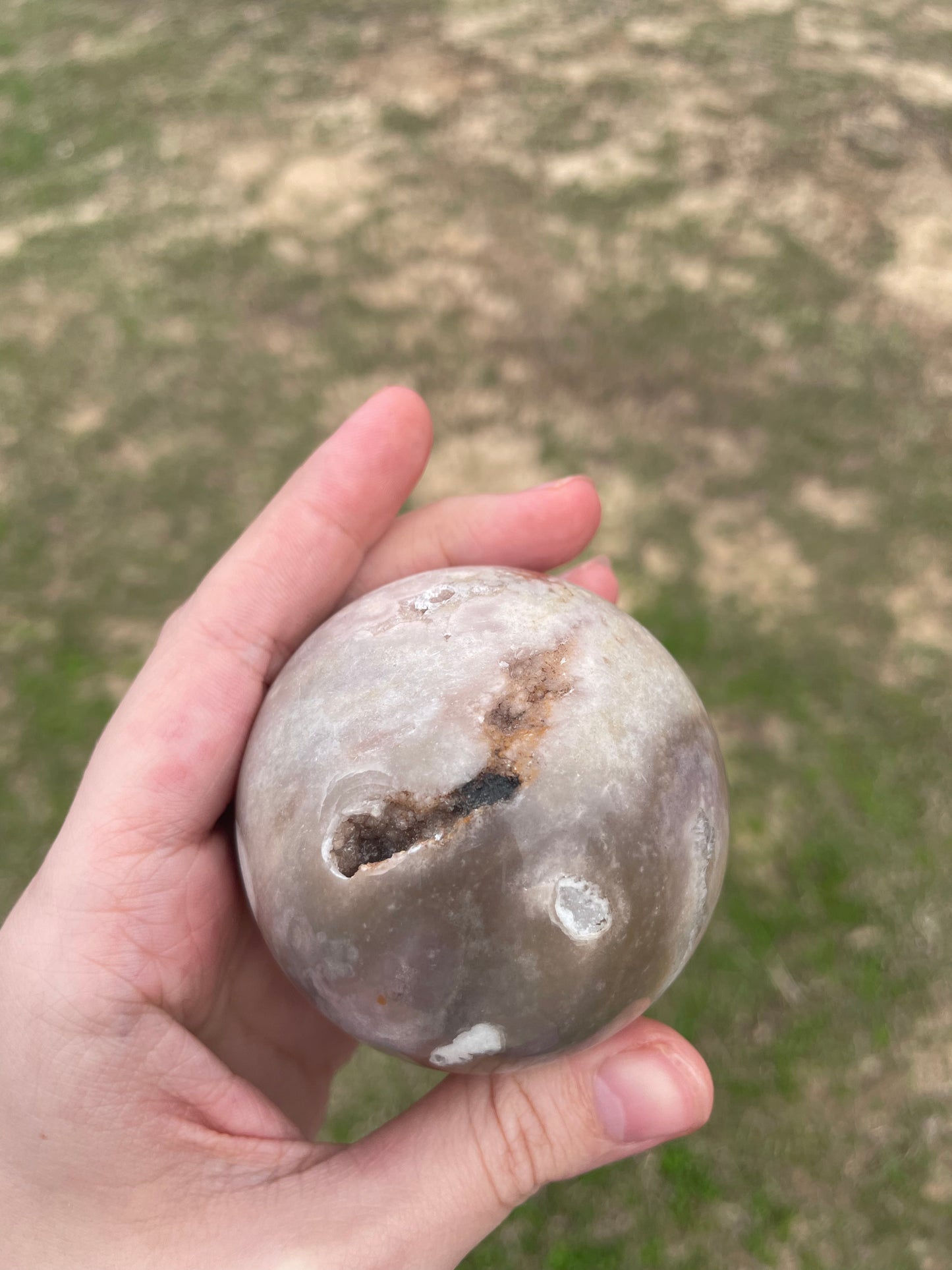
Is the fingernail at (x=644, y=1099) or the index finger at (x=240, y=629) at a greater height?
the index finger at (x=240, y=629)

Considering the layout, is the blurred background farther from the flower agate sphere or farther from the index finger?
the flower agate sphere

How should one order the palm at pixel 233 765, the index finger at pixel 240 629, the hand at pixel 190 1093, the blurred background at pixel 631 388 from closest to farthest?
the hand at pixel 190 1093 < the palm at pixel 233 765 < the index finger at pixel 240 629 < the blurred background at pixel 631 388

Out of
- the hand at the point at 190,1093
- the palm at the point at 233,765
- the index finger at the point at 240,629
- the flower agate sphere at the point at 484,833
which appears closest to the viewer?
the flower agate sphere at the point at 484,833

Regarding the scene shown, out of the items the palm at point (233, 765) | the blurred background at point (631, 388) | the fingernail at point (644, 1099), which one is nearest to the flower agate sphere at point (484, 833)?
the fingernail at point (644, 1099)

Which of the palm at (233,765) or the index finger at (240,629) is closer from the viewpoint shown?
the palm at (233,765)

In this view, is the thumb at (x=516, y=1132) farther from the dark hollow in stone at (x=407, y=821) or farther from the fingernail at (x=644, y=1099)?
the dark hollow in stone at (x=407, y=821)

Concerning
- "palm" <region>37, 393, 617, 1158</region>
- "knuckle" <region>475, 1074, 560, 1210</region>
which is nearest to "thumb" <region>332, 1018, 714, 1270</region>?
"knuckle" <region>475, 1074, 560, 1210</region>

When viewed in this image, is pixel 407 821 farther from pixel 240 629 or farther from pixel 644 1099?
pixel 240 629

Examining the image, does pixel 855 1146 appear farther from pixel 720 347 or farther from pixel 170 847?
pixel 720 347
